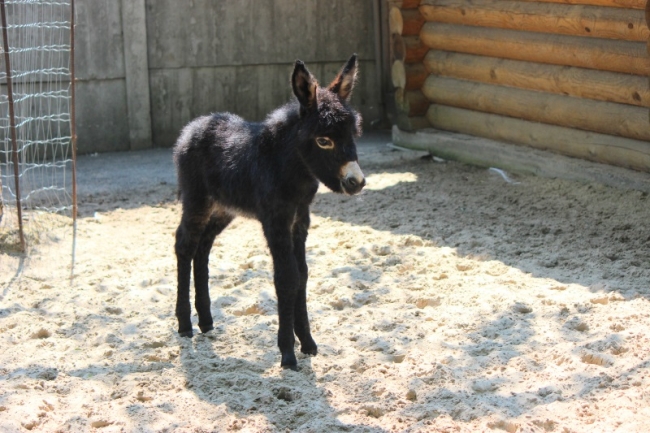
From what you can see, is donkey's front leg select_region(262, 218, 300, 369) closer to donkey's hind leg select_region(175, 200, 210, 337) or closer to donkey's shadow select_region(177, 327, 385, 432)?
donkey's shadow select_region(177, 327, 385, 432)

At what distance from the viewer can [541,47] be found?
921cm

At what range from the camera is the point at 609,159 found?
855 centimetres

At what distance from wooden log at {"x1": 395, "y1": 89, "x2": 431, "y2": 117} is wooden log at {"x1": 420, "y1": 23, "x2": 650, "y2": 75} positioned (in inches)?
26.1

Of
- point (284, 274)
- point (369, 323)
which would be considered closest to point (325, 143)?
point (284, 274)

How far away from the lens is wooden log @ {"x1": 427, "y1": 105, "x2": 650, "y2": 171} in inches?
328

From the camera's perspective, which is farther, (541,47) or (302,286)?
(541,47)

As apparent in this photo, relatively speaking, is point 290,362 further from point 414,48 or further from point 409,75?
point 414,48

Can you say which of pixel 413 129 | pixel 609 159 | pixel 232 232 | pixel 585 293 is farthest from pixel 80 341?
pixel 413 129

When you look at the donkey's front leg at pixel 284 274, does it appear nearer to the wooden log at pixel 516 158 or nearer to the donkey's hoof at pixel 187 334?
the donkey's hoof at pixel 187 334

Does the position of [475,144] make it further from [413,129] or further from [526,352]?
[526,352]

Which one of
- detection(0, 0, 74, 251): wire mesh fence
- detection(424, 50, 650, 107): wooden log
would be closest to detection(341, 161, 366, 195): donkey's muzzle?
detection(0, 0, 74, 251): wire mesh fence

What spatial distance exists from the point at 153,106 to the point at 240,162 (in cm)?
748

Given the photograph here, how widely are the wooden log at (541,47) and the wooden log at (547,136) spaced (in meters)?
0.71

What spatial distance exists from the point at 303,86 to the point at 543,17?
5235mm
